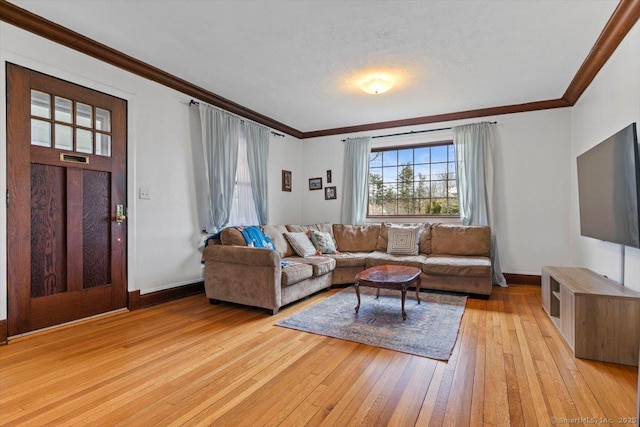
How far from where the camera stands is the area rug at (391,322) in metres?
2.51

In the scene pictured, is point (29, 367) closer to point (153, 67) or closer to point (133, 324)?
point (133, 324)

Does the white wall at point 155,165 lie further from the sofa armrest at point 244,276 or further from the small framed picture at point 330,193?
the small framed picture at point 330,193

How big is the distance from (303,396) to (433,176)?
4252 millimetres

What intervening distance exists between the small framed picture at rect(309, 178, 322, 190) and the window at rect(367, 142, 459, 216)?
934 millimetres

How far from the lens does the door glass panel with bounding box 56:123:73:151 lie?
9.25ft

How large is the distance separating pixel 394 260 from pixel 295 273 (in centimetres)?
144

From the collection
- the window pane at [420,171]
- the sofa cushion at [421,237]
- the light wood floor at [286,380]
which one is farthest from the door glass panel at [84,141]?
the window pane at [420,171]

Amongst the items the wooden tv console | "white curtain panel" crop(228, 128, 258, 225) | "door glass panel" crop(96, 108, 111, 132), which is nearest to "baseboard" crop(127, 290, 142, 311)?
"white curtain panel" crop(228, 128, 258, 225)

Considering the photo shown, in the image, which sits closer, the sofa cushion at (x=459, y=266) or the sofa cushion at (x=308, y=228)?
the sofa cushion at (x=459, y=266)

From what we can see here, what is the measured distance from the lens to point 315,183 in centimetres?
604

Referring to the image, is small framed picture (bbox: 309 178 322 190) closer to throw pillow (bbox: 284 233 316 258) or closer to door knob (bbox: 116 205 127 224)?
throw pillow (bbox: 284 233 316 258)

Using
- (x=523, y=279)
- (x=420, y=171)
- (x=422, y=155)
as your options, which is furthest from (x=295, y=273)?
(x=523, y=279)

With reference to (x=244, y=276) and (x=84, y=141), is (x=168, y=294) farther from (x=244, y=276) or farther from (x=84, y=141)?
(x=84, y=141)

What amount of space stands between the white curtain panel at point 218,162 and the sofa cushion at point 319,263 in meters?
1.09
